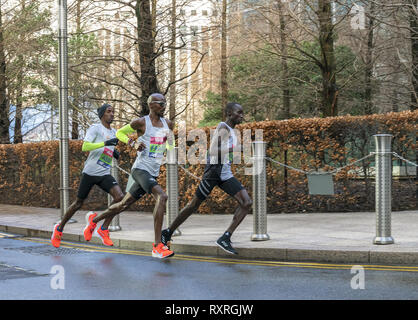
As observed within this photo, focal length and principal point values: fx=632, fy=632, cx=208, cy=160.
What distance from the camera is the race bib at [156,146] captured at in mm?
7779

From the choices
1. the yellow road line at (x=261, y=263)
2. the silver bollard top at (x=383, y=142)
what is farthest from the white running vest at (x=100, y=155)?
the silver bollard top at (x=383, y=142)

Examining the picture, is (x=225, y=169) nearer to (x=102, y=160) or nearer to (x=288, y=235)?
(x=288, y=235)

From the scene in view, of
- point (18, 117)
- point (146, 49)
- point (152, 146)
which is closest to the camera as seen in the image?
point (152, 146)

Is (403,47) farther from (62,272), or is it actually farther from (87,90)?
(62,272)

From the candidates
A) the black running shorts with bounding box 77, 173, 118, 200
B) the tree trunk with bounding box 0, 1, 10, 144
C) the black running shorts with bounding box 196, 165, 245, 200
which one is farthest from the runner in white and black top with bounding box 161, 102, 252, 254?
the tree trunk with bounding box 0, 1, 10, 144

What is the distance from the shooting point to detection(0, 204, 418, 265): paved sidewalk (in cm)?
752

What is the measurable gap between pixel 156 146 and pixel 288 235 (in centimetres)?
252

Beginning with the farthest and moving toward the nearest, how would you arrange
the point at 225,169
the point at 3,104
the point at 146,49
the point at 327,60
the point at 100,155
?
the point at 3,104, the point at 327,60, the point at 146,49, the point at 100,155, the point at 225,169

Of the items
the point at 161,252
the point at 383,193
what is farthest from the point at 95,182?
the point at 383,193

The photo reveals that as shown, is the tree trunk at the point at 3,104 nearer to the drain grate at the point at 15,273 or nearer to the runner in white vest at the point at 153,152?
the runner in white vest at the point at 153,152

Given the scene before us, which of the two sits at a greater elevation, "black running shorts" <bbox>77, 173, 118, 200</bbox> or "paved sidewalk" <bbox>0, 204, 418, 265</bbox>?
"black running shorts" <bbox>77, 173, 118, 200</bbox>

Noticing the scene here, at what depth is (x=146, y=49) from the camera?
50.0ft

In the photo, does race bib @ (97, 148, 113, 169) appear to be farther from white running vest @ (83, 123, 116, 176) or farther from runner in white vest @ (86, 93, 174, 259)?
runner in white vest @ (86, 93, 174, 259)
